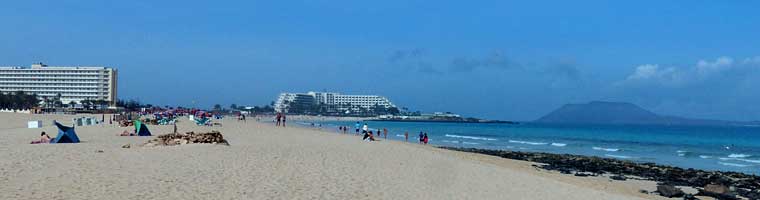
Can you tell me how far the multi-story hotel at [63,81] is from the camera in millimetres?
114375

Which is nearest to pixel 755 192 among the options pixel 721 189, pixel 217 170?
pixel 721 189

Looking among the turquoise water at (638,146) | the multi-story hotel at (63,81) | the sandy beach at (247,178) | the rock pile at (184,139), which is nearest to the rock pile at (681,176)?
the sandy beach at (247,178)

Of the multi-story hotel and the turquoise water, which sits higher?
the multi-story hotel

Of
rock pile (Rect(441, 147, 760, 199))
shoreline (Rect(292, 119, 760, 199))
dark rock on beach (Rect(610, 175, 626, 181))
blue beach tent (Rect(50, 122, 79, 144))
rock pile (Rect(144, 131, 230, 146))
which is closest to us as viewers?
rock pile (Rect(441, 147, 760, 199))

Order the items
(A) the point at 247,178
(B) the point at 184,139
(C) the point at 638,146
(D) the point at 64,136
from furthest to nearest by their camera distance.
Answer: (C) the point at 638,146
(D) the point at 64,136
(B) the point at 184,139
(A) the point at 247,178

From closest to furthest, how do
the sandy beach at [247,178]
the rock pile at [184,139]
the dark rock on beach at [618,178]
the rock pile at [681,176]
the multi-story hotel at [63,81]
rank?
the sandy beach at [247,178] < the rock pile at [681,176] < the rock pile at [184,139] < the dark rock on beach at [618,178] < the multi-story hotel at [63,81]

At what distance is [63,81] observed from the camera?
377ft

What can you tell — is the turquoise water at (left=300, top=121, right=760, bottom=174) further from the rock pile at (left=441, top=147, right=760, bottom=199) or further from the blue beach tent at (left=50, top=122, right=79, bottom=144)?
the blue beach tent at (left=50, top=122, right=79, bottom=144)

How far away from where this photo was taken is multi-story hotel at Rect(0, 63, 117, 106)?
114 meters

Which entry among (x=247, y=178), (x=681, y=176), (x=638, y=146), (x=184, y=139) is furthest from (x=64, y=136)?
(x=638, y=146)

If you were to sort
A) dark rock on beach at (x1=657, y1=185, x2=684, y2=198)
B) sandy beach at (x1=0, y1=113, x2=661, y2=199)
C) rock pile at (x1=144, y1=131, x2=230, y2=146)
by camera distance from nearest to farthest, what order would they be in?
sandy beach at (x1=0, y1=113, x2=661, y2=199) < dark rock on beach at (x1=657, y1=185, x2=684, y2=198) < rock pile at (x1=144, y1=131, x2=230, y2=146)

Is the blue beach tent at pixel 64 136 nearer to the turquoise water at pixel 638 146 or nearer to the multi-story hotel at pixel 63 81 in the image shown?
the turquoise water at pixel 638 146

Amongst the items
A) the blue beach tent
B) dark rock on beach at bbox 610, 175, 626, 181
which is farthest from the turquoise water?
the blue beach tent

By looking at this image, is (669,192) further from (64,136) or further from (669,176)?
(64,136)
